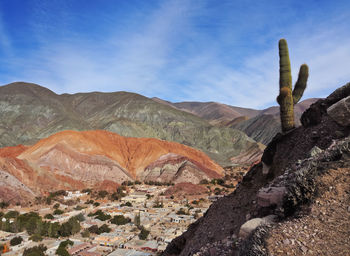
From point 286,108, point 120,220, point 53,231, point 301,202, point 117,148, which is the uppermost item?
point 117,148

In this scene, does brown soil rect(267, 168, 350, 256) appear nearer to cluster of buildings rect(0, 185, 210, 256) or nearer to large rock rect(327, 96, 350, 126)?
large rock rect(327, 96, 350, 126)

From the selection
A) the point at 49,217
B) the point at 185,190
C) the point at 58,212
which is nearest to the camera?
the point at 49,217

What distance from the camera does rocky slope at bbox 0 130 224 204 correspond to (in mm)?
42875

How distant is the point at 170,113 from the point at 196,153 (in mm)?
52124

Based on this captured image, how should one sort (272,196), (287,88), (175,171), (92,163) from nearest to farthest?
1. (272,196)
2. (287,88)
3. (92,163)
4. (175,171)

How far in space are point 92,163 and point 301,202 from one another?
51.5 meters

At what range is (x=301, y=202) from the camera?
4230 mm

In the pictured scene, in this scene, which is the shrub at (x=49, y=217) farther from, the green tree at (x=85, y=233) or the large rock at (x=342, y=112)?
the large rock at (x=342, y=112)

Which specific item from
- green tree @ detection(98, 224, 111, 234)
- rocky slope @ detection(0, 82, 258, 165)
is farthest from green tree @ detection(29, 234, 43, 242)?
rocky slope @ detection(0, 82, 258, 165)

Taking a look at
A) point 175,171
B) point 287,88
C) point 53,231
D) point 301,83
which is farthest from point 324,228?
point 175,171

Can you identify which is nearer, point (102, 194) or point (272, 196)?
point (272, 196)

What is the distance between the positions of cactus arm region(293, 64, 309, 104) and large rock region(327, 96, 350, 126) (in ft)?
14.6

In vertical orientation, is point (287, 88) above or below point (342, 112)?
above

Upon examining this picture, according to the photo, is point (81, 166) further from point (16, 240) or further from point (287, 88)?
point (287, 88)
